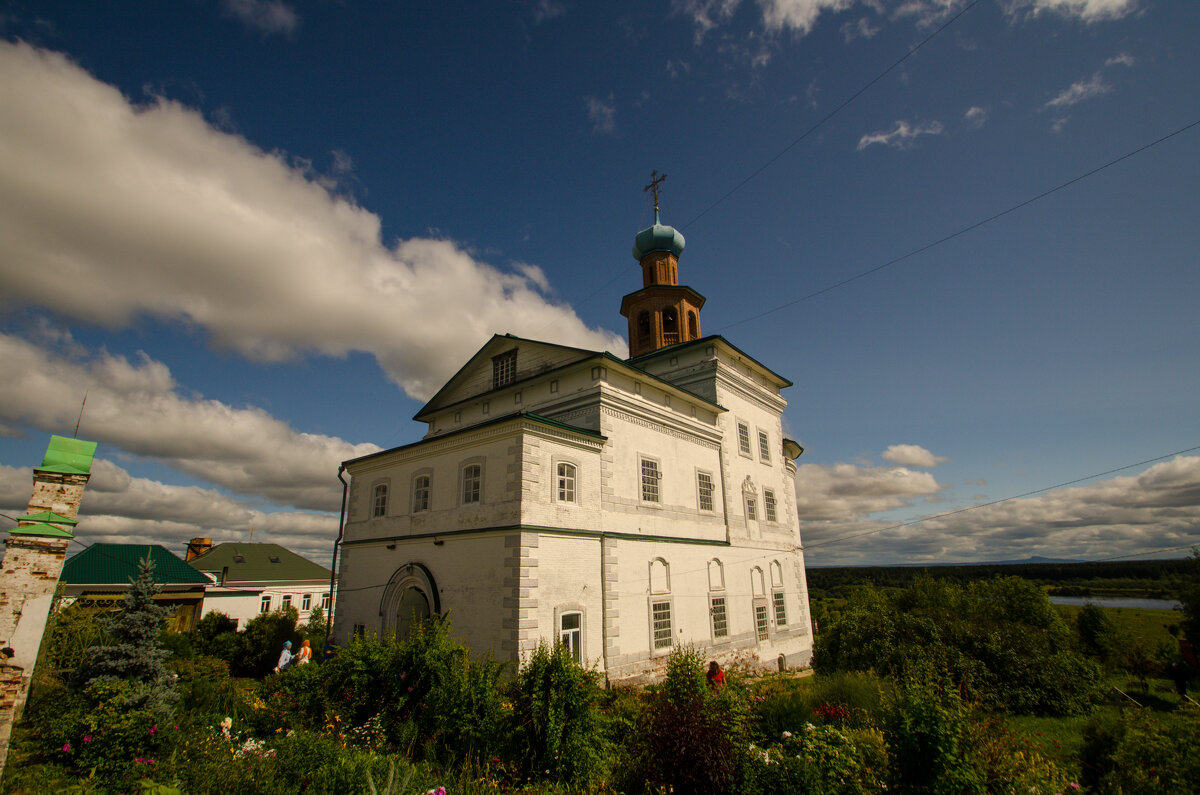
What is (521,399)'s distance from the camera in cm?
2066

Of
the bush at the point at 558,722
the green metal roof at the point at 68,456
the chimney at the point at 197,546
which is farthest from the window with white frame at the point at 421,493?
the chimney at the point at 197,546

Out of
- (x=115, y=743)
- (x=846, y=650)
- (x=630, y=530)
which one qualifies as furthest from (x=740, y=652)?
(x=115, y=743)

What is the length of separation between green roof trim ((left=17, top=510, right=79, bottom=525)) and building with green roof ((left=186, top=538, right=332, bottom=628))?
3343cm

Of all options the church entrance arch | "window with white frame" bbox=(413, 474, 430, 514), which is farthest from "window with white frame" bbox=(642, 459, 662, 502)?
the church entrance arch

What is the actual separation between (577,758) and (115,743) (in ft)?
22.3

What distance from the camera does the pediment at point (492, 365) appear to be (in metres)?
19.8

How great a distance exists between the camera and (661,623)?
58.3ft

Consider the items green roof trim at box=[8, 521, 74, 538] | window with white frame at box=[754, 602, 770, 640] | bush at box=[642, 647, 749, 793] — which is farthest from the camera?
window with white frame at box=[754, 602, 770, 640]

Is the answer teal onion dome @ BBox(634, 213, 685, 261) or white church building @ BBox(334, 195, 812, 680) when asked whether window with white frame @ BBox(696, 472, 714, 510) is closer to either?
white church building @ BBox(334, 195, 812, 680)

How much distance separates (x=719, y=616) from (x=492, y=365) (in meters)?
13.4

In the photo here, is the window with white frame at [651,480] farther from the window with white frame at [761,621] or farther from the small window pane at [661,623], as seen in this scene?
the window with white frame at [761,621]

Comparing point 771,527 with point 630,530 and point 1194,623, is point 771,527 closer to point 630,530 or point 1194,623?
point 630,530

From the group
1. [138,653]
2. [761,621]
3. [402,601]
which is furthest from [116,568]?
[761,621]

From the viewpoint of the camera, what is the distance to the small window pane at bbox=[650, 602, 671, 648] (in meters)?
17.5
